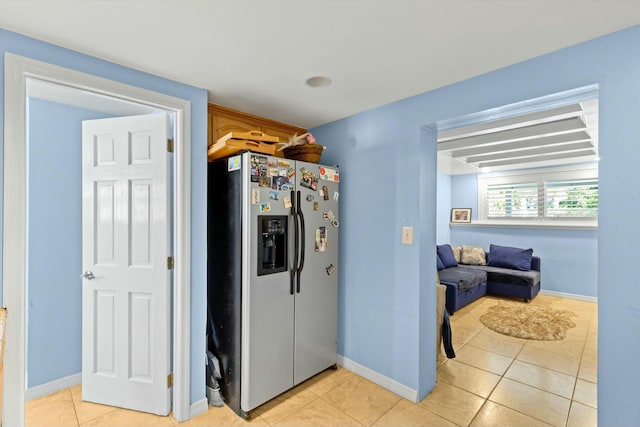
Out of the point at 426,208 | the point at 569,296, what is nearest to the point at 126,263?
the point at 426,208

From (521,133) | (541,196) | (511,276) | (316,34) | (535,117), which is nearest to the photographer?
(316,34)

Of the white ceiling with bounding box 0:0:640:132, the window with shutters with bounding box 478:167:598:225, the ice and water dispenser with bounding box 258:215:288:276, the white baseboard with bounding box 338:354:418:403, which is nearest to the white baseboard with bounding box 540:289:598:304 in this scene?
the window with shutters with bounding box 478:167:598:225

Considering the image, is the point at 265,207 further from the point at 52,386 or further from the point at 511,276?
the point at 511,276

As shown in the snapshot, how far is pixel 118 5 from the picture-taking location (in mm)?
1277

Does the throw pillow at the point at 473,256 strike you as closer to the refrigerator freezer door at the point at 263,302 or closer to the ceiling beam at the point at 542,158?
the ceiling beam at the point at 542,158

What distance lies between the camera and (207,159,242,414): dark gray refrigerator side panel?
83.3 inches

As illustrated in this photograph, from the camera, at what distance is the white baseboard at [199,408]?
2107 mm

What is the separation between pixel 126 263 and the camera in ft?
7.07

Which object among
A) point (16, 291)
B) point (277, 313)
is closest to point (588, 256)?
point (277, 313)

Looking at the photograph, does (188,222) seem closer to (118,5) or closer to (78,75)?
(78,75)

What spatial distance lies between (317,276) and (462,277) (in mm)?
2909

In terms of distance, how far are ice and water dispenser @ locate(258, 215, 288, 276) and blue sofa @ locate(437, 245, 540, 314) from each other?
2.90 metres

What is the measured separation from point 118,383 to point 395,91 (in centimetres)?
290

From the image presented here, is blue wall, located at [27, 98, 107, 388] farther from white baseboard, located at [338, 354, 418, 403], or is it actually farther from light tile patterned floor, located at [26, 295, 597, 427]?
white baseboard, located at [338, 354, 418, 403]
